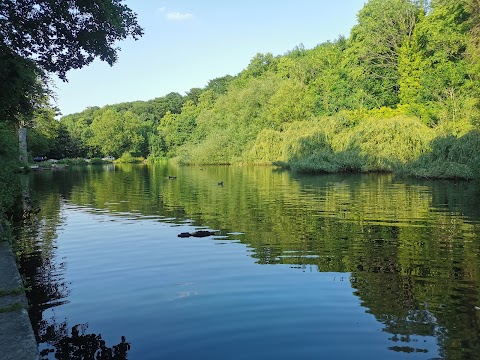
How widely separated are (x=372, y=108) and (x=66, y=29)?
5274 centimetres

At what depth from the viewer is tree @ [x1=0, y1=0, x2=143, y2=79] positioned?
38.2 ft

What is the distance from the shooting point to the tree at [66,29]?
38.2 ft

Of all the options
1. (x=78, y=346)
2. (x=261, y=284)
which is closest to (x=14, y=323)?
(x=78, y=346)

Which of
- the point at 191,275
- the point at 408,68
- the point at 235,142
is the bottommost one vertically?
the point at 191,275

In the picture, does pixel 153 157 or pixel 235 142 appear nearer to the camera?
pixel 235 142

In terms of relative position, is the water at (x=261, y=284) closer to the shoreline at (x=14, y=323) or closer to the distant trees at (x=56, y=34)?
the shoreline at (x=14, y=323)

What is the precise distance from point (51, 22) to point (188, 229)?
796 cm

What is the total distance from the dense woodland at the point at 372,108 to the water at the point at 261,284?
13573 millimetres

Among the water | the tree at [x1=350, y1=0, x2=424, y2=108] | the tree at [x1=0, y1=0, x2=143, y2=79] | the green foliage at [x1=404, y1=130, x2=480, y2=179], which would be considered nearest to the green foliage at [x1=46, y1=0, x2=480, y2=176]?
the tree at [x1=350, y1=0, x2=424, y2=108]

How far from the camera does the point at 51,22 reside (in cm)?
1230

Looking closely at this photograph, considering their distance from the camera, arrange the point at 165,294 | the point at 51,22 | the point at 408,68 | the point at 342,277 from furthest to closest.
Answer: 1. the point at 408,68
2. the point at 51,22
3. the point at 342,277
4. the point at 165,294

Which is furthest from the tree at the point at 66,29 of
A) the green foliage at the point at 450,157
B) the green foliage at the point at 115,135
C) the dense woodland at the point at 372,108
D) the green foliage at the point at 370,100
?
the green foliage at the point at 115,135

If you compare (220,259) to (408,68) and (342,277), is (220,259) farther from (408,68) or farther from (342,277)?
(408,68)

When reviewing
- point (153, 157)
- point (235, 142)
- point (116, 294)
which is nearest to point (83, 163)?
point (153, 157)
